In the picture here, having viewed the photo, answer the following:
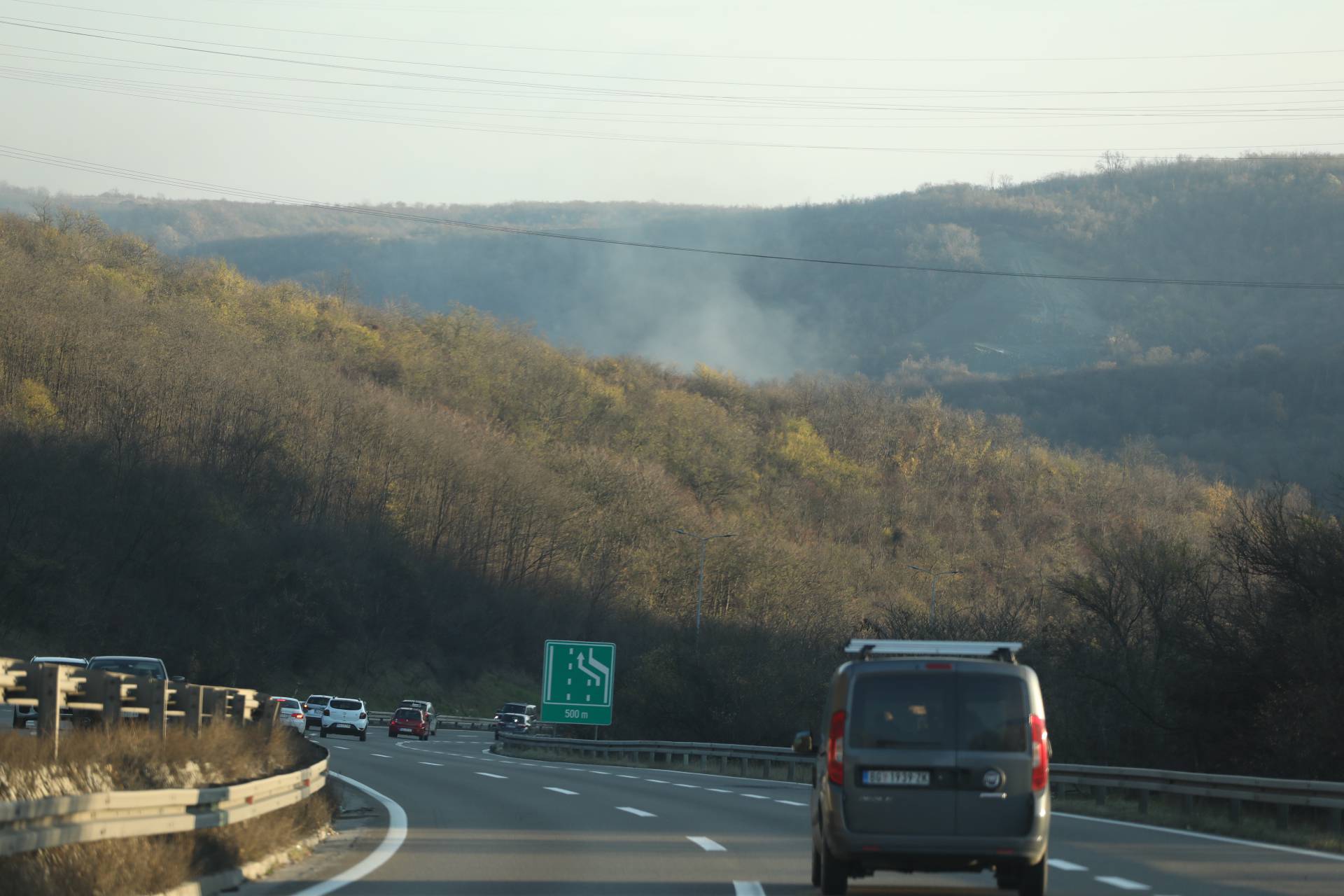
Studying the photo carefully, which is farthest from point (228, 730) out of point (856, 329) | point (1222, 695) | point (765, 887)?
point (856, 329)

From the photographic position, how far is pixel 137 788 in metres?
11.8

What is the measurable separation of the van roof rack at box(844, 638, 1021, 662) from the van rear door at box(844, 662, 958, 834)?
1.59 ft

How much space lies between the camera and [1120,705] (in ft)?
112

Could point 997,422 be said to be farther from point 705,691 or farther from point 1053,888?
point 1053,888

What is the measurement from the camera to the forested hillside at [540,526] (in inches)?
1398

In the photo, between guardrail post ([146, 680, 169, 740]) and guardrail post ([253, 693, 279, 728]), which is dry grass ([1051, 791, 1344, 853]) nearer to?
guardrail post ([253, 693, 279, 728])

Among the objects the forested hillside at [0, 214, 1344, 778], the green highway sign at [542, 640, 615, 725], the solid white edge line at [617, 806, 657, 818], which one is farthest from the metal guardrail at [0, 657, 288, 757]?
the green highway sign at [542, 640, 615, 725]

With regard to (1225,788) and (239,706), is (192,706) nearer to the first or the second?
(239,706)

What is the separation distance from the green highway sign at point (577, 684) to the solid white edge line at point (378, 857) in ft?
73.7

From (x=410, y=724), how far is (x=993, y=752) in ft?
162

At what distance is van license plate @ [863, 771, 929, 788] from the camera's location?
11008 millimetres

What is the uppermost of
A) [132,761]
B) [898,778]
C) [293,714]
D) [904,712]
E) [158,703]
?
[904,712]

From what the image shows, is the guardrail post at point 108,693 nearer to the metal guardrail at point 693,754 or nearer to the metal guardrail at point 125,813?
the metal guardrail at point 125,813

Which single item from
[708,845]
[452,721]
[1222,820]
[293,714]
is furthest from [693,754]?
[452,721]
